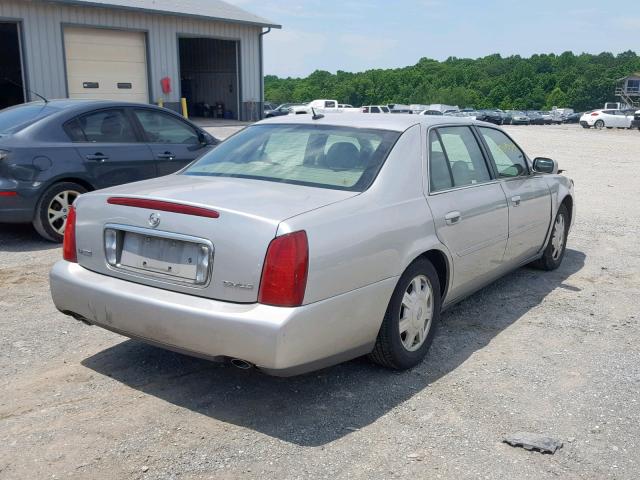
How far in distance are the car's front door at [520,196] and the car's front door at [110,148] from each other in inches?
161

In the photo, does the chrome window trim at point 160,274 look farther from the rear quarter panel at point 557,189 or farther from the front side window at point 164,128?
the front side window at point 164,128

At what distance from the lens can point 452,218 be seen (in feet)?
14.2

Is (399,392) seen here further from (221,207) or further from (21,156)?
(21,156)

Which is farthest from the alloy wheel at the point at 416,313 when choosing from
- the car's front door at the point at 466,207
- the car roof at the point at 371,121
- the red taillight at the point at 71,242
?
the red taillight at the point at 71,242

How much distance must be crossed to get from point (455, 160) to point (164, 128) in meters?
4.47

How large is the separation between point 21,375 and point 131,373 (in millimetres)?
644

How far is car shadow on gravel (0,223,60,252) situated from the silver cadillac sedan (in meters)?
3.31

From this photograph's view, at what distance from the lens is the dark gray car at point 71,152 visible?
678 centimetres

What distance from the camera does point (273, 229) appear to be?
126 inches

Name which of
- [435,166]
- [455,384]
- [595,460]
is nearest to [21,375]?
[455,384]

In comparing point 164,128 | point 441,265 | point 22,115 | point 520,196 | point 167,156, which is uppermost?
point 22,115

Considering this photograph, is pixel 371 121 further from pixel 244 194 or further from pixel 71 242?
pixel 71 242

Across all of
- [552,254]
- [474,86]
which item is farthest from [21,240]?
[474,86]

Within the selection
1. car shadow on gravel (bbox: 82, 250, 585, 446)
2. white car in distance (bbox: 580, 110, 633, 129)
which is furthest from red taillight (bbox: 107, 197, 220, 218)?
white car in distance (bbox: 580, 110, 633, 129)
